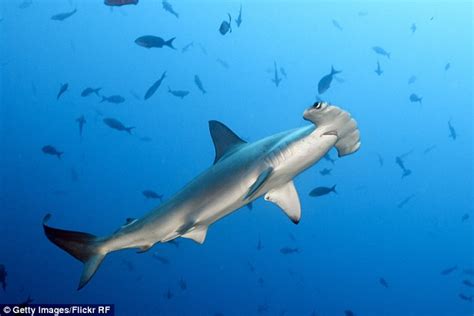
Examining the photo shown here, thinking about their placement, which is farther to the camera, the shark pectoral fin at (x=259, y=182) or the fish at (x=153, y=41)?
the fish at (x=153, y=41)

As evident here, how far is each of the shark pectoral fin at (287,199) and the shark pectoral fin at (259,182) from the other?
48 centimetres

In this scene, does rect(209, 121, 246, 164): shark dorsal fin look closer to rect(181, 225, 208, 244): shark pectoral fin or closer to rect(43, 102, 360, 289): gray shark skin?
rect(43, 102, 360, 289): gray shark skin

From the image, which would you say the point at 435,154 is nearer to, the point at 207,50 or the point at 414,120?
the point at 414,120

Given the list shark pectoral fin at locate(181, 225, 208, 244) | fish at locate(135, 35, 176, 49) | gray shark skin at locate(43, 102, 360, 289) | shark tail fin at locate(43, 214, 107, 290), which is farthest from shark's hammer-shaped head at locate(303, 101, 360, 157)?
fish at locate(135, 35, 176, 49)

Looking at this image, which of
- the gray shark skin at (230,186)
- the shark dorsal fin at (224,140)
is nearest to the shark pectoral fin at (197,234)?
the gray shark skin at (230,186)

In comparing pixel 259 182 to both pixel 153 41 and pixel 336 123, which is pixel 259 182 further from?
pixel 153 41

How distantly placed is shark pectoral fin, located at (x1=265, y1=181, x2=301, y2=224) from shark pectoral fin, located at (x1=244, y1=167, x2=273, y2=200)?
0.48 m

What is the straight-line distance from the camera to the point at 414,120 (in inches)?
993

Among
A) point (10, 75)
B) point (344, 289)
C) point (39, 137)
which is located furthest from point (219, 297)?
point (10, 75)

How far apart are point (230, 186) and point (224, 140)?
579 mm

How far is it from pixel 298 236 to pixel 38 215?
15592mm

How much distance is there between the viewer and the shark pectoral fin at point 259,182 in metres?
2.98

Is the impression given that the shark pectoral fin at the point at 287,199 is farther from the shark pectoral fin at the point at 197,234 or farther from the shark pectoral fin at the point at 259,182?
the shark pectoral fin at the point at 197,234

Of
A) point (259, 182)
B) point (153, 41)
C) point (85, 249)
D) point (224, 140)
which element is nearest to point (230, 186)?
point (259, 182)
